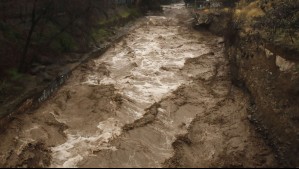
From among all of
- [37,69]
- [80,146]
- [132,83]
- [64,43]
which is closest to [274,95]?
[132,83]

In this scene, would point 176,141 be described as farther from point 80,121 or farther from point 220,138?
point 80,121

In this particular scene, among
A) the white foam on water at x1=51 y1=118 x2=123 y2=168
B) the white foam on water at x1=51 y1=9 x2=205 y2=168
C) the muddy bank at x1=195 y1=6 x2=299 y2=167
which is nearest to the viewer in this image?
the white foam on water at x1=51 y1=118 x2=123 y2=168

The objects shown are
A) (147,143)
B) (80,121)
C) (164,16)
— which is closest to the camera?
(147,143)

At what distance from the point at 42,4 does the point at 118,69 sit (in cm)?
587

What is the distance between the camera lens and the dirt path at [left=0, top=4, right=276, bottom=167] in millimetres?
12133

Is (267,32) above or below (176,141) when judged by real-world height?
above

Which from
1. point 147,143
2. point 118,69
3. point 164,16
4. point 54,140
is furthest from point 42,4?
point 164,16

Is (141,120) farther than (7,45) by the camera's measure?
No

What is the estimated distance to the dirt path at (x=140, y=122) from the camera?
1213cm

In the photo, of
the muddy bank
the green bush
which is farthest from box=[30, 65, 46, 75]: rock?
the muddy bank

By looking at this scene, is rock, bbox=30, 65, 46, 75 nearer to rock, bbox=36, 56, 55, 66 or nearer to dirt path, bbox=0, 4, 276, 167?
rock, bbox=36, 56, 55, 66

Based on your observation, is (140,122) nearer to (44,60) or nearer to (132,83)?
(132,83)

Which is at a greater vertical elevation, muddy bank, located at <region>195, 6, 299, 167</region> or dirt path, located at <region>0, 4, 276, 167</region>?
muddy bank, located at <region>195, 6, 299, 167</region>

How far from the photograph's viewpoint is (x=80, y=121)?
567 inches
